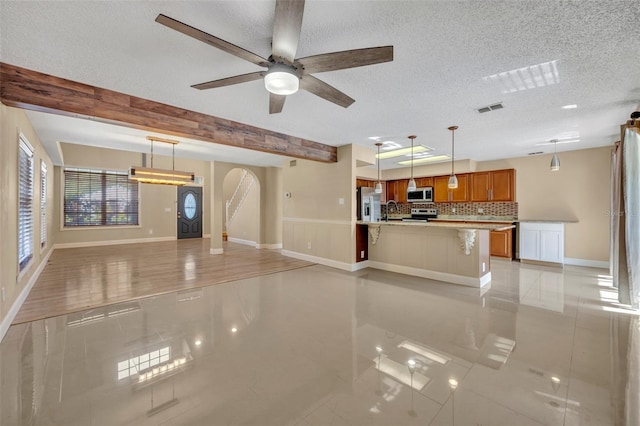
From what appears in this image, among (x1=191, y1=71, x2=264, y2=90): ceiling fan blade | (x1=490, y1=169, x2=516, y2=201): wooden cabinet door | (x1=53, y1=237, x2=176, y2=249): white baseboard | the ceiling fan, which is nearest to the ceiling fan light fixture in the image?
the ceiling fan

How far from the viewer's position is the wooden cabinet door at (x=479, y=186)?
6.88 m

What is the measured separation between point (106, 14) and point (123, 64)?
0.75 m

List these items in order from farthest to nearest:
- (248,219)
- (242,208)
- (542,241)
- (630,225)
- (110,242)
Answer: (242,208), (248,219), (110,242), (542,241), (630,225)

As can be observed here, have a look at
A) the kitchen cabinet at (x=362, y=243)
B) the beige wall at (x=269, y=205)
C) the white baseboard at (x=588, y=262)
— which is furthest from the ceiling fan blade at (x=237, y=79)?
the white baseboard at (x=588, y=262)

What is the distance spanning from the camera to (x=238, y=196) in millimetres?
10641

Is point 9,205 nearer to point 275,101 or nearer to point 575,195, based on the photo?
point 275,101

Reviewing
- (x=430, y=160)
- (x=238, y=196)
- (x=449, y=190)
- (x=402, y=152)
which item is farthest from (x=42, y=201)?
(x=449, y=190)

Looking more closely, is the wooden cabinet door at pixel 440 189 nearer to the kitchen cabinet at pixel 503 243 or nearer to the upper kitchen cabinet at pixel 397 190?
the upper kitchen cabinet at pixel 397 190

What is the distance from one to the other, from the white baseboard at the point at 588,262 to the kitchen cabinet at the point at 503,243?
1.08 metres

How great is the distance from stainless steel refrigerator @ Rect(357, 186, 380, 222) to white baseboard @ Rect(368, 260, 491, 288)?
140cm

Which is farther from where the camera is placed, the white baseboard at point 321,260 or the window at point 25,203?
the white baseboard at point 321,260

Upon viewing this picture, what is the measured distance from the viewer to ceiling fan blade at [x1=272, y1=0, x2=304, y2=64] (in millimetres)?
1423

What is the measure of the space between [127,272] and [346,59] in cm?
551

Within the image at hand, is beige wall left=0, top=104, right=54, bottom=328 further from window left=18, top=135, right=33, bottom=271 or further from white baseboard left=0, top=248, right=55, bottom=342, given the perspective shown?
window left=18, top=135, right=33, bottom=271
